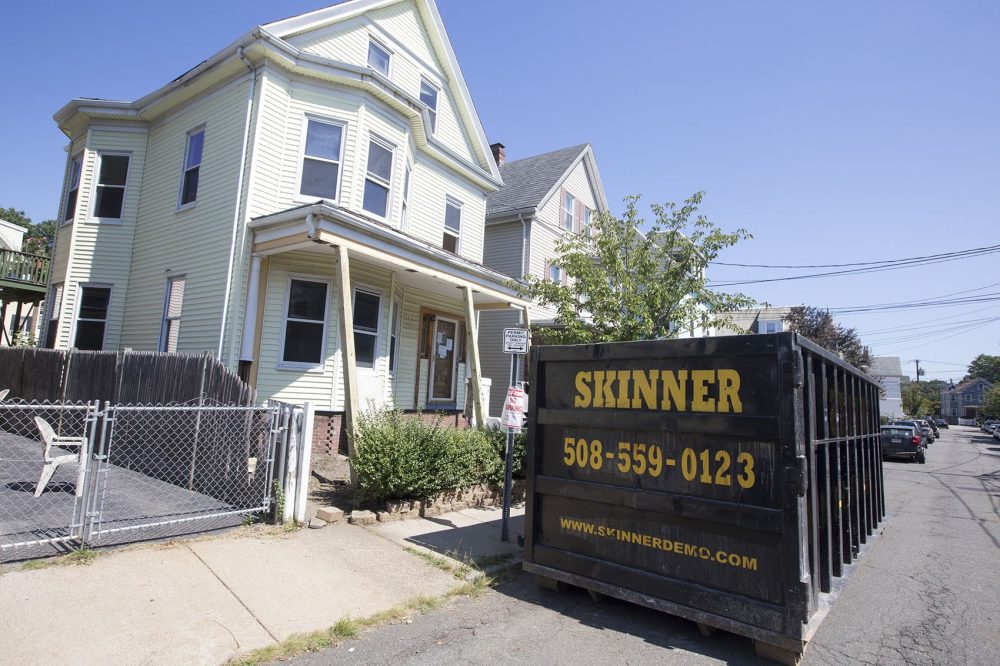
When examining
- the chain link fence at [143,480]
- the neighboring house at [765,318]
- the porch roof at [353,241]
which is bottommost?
the chain link fence at [143,480]

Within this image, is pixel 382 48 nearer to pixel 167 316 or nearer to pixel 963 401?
pixel 167 316

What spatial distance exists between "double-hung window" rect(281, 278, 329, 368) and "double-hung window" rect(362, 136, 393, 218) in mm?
2169

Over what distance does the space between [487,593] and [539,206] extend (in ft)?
53.0

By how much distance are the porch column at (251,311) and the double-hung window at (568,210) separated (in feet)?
44.6

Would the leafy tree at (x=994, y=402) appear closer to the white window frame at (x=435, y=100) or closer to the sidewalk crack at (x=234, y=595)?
the white window frame at (x=435, y=100)

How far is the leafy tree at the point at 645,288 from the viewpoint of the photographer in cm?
1041

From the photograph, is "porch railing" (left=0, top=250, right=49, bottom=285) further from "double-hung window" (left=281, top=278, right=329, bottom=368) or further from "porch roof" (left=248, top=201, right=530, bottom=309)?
"porch roof" (left=248, top=201, right=530, bottom=309)

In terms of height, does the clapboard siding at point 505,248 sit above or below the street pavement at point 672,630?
above

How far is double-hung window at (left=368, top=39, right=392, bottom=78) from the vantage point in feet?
45.2

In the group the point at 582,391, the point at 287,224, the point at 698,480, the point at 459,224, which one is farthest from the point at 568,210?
the point at 698,480

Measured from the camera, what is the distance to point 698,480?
415 centimetres

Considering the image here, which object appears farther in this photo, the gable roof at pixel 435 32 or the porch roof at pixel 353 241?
the gable roof at pixel 435 32

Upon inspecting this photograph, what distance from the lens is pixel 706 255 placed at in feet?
35.2

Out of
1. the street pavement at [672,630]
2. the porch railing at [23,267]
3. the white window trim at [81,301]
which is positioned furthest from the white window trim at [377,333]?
the porch railing at [23,267]
